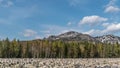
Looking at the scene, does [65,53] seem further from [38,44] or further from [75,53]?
[38,44]

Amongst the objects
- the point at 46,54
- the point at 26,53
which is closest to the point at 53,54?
the point at 46,54

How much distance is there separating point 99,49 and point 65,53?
25214mm

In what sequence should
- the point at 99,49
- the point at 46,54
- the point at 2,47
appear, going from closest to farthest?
the point at 2,47 → the point at 46,54 → the point at 99,49

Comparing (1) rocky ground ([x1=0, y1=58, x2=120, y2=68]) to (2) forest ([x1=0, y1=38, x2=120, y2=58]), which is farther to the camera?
(2) forest ([x1=0, y1=38, x2=120, y2=58])

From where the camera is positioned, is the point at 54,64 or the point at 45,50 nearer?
the point at 54,64

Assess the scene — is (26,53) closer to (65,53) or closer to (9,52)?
(9,52)

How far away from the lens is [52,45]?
142m

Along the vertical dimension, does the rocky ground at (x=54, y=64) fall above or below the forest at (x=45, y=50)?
below

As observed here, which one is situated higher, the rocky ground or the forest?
the forest

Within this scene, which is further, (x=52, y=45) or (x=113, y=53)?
(x=113, y=53)

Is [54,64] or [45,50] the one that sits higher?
[45,50]

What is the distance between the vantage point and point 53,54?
142 metres

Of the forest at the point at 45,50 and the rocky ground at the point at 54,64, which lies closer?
the rocky ground at the point at 54,64

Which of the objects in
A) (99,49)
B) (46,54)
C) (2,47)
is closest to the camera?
(2,47)
